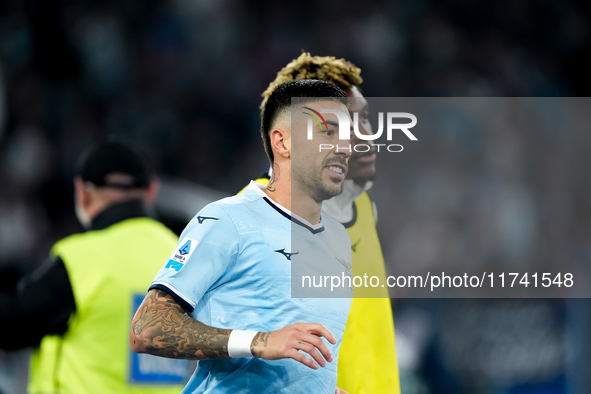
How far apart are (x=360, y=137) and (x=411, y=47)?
810cm

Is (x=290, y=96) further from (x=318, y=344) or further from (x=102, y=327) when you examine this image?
(x=102, y=327)

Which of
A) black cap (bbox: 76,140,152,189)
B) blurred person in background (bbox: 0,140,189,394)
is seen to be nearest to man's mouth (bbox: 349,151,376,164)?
blurred person in background (bbox: 0,140,189,394)

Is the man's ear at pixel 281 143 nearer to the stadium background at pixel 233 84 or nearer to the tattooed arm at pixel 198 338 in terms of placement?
the tattooed arm at pixel 198 338

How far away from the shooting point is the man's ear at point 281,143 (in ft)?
6.59

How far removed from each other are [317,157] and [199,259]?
1.60ft

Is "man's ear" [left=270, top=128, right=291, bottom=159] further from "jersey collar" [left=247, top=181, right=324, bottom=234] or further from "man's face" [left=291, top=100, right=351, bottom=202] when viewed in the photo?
"jersey collar" [left=247, top=181, right=324, bottom=234]

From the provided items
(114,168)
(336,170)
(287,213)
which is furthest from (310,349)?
(114,168)

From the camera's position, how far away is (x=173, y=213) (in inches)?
263

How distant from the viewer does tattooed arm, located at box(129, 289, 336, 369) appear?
5.11ft

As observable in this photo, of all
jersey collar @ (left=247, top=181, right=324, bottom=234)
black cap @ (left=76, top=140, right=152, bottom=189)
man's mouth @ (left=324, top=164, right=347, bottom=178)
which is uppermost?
black cap @ (left=76, top=140, right=152, bottom=189)

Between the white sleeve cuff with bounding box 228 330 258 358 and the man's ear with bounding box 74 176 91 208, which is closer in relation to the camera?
the white sleeve cuff with bounding box 228 330 258 358

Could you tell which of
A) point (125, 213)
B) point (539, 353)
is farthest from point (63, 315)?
point (539, 353)

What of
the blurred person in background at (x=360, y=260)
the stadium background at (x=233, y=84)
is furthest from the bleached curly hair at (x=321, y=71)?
the stadium background at (x=233, y=84)

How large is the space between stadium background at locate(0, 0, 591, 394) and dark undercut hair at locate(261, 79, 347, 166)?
14.4 feet
